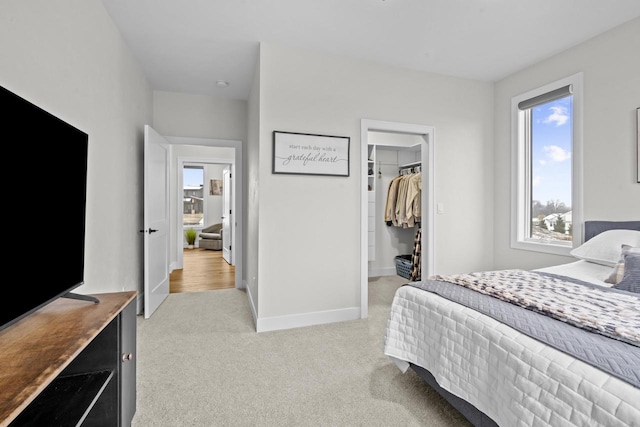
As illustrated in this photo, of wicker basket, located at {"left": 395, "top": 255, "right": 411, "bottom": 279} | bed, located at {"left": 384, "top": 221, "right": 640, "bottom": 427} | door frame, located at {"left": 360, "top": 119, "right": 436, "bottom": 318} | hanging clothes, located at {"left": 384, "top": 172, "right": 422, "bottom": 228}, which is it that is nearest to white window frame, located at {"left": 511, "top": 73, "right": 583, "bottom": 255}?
bed, located at {"left": 384, "top": 221, "right": 640, "bottom": 427}

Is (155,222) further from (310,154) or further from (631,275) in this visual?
(631,275)

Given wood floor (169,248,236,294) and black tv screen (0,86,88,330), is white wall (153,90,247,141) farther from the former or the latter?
black tv screen (0,86,88,330)

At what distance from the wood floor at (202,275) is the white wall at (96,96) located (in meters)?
1.04

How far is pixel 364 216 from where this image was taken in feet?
9.82

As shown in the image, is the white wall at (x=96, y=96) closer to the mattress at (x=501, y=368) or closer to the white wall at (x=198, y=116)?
the white wall at (x=198, y=116)

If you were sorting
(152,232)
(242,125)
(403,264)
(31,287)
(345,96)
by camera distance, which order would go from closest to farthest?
(31,287)
(345,96)
(152,232)
(242,125)
(403,264)

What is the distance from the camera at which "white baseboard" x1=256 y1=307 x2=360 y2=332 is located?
8.82 feet

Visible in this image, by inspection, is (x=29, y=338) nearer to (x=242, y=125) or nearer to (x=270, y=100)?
(x=270, y=100)

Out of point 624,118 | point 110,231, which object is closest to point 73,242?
point 110,231

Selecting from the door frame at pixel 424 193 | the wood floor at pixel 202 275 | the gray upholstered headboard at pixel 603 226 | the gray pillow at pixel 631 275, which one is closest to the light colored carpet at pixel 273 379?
the door frame at pixel 424 193

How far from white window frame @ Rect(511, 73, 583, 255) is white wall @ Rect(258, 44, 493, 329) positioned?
0.47 meters

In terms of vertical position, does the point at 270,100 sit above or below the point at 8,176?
above

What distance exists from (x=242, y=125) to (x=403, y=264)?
309 centimetres

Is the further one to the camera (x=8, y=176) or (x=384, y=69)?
(x=384, y=69)
